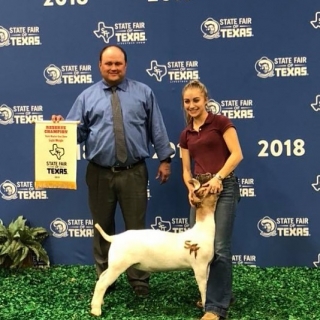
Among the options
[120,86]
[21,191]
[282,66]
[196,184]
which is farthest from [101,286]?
[282,66]

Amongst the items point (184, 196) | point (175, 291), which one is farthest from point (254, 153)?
point (175, 291)

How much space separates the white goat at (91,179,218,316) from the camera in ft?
9.65

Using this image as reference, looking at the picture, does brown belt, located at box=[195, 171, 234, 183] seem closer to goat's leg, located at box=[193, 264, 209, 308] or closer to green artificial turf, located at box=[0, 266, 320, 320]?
goat's leg, located at box=[193, 264, 209, 308]

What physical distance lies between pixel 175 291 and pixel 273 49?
1.96 m

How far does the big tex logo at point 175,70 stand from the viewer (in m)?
3.94

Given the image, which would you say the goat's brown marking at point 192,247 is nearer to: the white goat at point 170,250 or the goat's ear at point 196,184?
the white goat at point 170,250

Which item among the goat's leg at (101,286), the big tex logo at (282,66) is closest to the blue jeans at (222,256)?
the goat's leg at (101,286)

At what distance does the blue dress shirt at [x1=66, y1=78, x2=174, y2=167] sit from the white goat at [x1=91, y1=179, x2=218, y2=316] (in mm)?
597

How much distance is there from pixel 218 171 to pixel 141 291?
112cm

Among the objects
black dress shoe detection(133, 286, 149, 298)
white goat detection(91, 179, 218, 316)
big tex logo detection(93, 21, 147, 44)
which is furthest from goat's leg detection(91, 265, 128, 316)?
big tex logo detection(93, 21, 147, 44)

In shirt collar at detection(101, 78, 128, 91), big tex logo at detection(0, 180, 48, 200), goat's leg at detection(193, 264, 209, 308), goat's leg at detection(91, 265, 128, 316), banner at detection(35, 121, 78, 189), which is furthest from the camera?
big tex logo at detection(0, 180, 48, 200)

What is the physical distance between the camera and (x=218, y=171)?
2938 millimetres

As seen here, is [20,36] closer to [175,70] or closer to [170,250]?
[175,70]

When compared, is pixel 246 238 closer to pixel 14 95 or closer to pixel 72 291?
pixel 72 291
